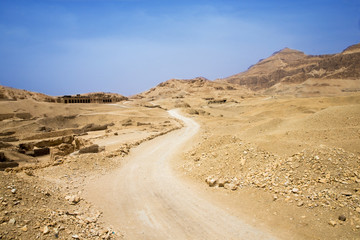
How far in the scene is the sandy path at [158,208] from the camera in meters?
5.73

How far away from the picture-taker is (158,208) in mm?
6906

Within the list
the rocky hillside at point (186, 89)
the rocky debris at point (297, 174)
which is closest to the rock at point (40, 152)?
the rocky debris at point (297, 174)

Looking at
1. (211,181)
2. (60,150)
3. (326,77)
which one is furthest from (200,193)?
(326,77)

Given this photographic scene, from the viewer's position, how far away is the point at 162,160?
11.9m

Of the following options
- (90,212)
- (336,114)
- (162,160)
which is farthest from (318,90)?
(90,212)

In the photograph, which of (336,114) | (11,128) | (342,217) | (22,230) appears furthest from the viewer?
(11,128)

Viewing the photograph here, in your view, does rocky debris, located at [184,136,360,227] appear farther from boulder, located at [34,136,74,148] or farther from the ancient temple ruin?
the ancient temple ruin

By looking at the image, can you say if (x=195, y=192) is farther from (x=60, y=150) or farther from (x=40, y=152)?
(x=40, y=152)

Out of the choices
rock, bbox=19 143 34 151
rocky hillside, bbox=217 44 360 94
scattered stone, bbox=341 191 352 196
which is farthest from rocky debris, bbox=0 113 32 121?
rocky hillside, bbox=217 44 360 94

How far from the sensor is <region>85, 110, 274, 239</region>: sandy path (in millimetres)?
5730

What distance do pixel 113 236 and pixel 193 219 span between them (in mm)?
2020

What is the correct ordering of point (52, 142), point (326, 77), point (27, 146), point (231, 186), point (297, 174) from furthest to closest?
1. point (326, 77)
2. point (52, 142)
3. point (27, 146)
4. point (231, 186)
5. point (297, 174)

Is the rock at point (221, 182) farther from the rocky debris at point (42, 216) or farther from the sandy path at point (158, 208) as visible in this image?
the rocky debris at point (42, 216)

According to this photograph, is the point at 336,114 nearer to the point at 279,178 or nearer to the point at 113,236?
the point at 279,178
